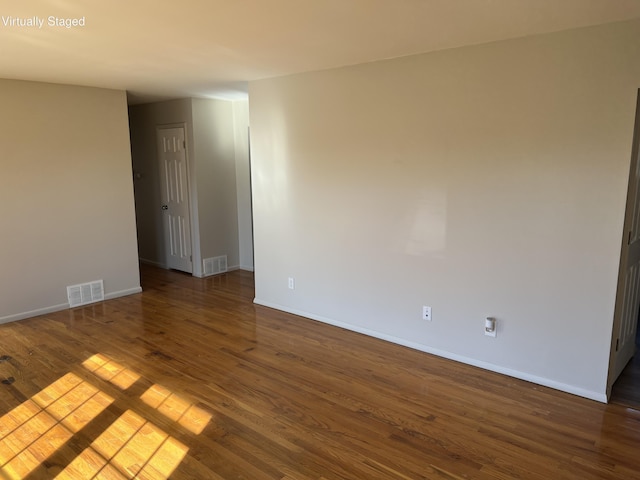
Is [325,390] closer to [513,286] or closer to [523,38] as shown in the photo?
[513,286]

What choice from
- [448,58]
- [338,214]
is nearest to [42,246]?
[338,214]

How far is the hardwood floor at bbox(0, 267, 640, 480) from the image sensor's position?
2326mm

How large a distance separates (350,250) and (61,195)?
3.06 metres

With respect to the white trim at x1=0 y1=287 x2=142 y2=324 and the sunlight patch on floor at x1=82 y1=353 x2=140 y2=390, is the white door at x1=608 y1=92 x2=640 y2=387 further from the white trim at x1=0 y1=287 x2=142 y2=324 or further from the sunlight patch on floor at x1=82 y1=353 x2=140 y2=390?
the white trim at x1=0 y1=287 x2=142 y2=324

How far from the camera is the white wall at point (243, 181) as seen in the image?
20.3 ft

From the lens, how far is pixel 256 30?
2.68 meters

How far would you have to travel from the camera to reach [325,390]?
3.09 metres

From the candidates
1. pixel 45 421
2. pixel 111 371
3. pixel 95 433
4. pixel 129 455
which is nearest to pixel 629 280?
pixel 129 455

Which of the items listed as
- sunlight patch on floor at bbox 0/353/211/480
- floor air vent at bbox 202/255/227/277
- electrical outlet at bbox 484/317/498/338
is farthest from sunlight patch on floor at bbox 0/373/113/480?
floor air vent at bbox 202/255/227/277

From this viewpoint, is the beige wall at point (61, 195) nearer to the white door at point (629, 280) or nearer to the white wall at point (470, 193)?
the white wall at point (470, 193)

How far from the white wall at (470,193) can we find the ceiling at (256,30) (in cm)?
23

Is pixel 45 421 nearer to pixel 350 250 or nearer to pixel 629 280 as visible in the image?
pixel 350 250

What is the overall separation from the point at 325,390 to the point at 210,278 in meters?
3.35

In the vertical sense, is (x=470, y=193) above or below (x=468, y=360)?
above
